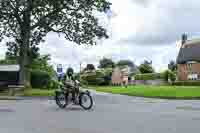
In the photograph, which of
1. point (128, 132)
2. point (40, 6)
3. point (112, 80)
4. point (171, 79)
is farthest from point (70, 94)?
point (112, 80)

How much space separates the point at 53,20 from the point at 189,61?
64374 millimetres

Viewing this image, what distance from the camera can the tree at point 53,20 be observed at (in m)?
38.2

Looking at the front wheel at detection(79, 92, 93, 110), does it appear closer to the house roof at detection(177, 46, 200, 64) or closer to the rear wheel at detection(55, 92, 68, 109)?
Answer: the rear wheel at detection(55, 92, 68, 109)

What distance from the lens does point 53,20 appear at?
127 ft

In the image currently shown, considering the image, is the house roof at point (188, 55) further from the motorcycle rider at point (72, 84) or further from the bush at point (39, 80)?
the motorcycle rider at point (72, 84)

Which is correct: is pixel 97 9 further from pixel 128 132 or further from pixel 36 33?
pixel 128 132

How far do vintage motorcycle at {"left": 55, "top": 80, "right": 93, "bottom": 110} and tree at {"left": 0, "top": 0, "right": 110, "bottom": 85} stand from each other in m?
18.8

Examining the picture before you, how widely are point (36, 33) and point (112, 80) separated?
2400 inches

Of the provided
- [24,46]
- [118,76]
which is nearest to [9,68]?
[24,46]

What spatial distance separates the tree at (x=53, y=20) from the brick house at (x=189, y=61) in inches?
2378

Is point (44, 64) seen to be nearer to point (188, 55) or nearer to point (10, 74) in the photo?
point (10, 74)

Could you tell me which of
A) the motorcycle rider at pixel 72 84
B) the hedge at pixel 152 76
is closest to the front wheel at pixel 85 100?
the motorcycle rider at pixel 72 84

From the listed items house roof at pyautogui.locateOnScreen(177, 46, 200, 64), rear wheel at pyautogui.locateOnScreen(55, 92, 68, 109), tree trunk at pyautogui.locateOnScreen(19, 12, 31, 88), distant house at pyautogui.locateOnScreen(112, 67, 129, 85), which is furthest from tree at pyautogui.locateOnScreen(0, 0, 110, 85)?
house roof at pyautogui.locateOnScreen(177, 46, 200, 64)

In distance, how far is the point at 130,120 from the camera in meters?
14.4
